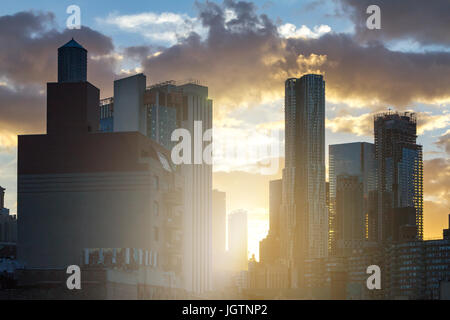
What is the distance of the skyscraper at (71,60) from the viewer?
161375 mm

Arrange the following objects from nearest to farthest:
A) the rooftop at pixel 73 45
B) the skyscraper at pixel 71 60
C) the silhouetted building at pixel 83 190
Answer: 1. the silhouetted building at pixel 83 190
2. the skyscraper at pixel 71 60
3. the rooftop at pixel 73 45

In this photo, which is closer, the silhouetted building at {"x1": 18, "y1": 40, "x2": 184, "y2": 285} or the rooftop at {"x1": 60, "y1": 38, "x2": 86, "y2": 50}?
the silhouetted building at {"x1": 18, "y1": 40, "x2": 184, "y2": 285}

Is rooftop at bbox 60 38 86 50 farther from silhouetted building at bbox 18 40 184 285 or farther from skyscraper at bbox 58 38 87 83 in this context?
silhouetted building at bbox 18 40 184 285

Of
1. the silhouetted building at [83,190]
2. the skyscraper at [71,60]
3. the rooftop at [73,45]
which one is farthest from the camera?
the rooftop at [73,45]

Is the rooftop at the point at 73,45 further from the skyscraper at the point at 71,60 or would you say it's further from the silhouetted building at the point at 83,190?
the silhouetted building at the point at 83,190

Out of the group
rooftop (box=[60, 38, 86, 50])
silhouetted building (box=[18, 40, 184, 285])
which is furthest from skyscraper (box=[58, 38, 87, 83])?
silhouetted building (box=[18, 40, 184, 285])

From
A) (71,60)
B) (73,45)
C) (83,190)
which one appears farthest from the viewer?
(73,45)

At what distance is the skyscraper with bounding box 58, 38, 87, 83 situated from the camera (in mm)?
161375

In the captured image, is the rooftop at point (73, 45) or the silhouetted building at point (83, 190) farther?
the rooftop at point (73, 45)

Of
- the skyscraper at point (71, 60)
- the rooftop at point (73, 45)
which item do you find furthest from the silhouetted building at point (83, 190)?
the rooftop at point (73, 45)

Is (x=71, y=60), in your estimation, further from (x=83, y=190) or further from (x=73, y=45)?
(x=83, y=190)

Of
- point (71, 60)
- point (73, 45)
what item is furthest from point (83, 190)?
point (73, 45)

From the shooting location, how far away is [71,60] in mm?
165000
